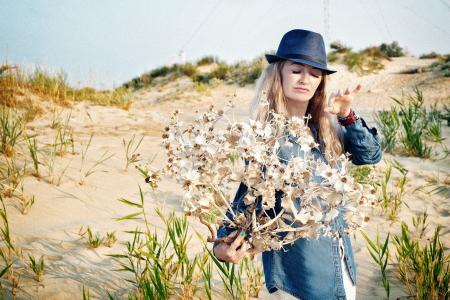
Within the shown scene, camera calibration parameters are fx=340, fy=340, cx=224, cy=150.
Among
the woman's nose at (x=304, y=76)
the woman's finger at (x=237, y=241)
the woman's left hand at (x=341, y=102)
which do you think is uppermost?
the woman's nose at (x=304, y=76)

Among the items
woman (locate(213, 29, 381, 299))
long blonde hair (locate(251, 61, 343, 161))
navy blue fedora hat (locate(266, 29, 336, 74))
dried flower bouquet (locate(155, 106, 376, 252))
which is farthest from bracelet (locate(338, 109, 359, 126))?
dried flower bouquet (locate(155, 106, 376, 252))

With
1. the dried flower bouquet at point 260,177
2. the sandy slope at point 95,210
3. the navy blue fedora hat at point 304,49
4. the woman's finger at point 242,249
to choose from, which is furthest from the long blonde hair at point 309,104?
the woman's finger at point 242,249

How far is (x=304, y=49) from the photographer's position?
6.14 feet

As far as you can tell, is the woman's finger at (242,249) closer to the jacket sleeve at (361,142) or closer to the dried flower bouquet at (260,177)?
the dried flower bouquet at (260,177)

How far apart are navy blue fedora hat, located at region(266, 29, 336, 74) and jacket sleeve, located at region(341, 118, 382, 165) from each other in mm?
366

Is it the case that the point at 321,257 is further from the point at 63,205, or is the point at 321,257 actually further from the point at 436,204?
the point at 436,204

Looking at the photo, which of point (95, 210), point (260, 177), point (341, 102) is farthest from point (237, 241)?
point (95, 210)

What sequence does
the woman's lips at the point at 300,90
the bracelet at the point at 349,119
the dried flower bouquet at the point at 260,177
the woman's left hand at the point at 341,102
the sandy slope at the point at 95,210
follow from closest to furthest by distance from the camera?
the dried flower bouquet at the point at 260,177 < the woman's left hand at the point at 341,102 < the bracelet at the point at 349,119 < the woman's lips at the point at 300,90 < the sandy slope at the point at 95,210

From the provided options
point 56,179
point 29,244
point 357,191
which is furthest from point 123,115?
point 357,191

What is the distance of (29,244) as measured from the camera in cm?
260

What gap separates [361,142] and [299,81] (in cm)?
48

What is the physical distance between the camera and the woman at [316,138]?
170 centimetres

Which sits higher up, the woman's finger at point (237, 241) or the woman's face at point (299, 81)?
the woman's face at point (299, 81)

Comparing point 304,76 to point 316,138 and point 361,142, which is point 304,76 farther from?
point 361,142
